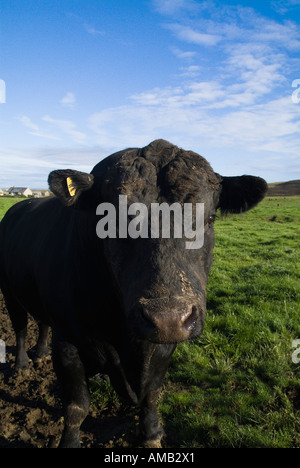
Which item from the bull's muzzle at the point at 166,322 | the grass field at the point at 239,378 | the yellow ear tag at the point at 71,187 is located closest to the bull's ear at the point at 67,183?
the yellow ear tag at the point at 71,187

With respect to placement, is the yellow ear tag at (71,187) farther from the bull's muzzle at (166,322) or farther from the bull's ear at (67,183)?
the bull's muzzle at (166,322)

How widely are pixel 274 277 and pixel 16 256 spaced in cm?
578

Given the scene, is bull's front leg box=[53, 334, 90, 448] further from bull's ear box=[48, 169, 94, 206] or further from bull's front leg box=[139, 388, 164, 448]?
bull's ear box=[48, 169, 94, 206]

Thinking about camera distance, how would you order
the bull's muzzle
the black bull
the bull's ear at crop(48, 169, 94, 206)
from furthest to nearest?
the bull's ear at crop(48, 169, 94, 206)
the black bull
the bull's muzzle

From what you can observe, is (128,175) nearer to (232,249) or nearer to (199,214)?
(199,214)

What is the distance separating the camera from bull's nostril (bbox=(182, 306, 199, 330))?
1971mm

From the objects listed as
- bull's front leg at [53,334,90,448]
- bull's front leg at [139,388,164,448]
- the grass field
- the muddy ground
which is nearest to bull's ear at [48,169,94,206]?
bull's front leg at [53,334,90,448]

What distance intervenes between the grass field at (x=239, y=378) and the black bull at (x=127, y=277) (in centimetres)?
49

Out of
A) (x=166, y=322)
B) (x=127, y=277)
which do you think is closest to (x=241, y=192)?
(x=127, y=277)

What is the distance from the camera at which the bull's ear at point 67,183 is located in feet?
8.63

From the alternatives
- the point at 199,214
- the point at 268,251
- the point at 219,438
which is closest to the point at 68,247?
the point at 199,214

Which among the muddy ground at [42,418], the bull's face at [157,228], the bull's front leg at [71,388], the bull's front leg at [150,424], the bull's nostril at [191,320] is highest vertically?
the bull's face at [157,228]

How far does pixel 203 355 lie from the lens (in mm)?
4555

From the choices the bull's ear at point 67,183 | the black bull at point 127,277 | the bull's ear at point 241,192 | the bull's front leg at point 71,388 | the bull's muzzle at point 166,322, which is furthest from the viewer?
the bull's ear at point 241,192
